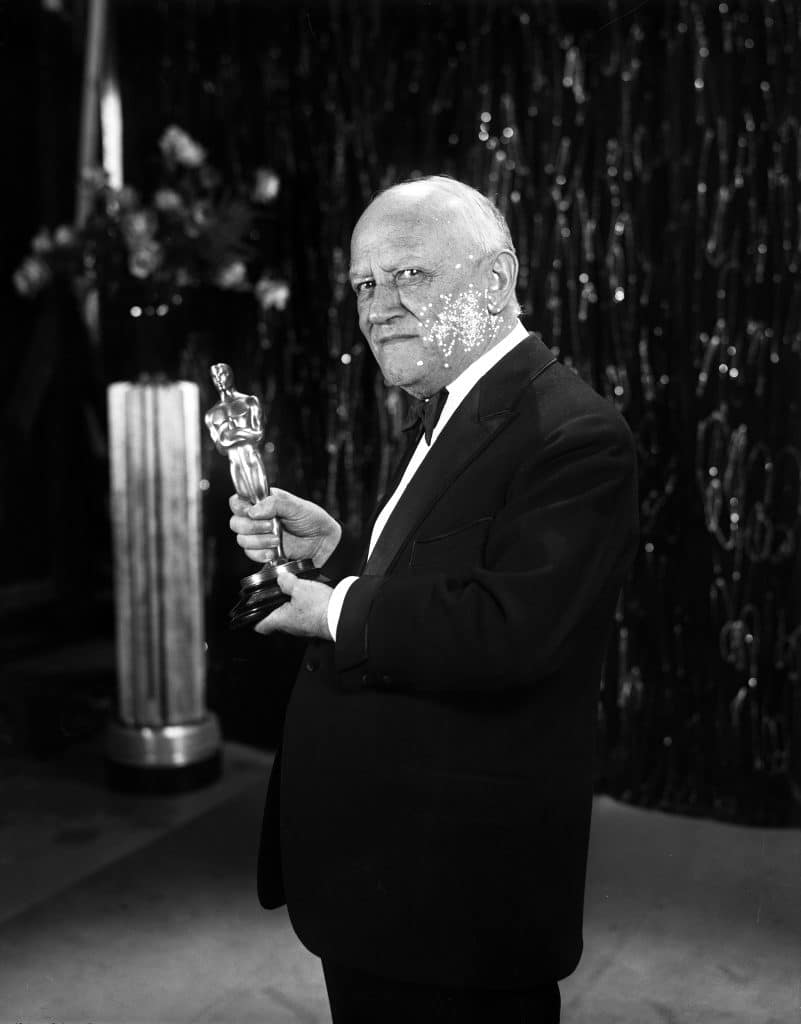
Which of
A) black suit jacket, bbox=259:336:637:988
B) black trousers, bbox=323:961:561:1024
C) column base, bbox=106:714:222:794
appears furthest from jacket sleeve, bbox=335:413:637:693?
column base, bbox=106:714:222:794

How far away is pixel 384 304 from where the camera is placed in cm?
139

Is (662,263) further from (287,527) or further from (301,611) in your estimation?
(301,611)

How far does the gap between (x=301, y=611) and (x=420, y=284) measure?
42cm

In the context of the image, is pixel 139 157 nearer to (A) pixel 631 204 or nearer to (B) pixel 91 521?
(B) pixel 91 521

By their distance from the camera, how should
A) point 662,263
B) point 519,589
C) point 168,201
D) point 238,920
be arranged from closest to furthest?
point 519,589
point 238,920
point 662,263
point 168,201

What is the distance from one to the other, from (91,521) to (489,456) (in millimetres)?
3568

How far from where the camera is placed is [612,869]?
10.4 ft

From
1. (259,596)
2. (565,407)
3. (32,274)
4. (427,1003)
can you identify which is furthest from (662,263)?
(427,1003)

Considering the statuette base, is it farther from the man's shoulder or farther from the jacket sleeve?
the man's shoulder

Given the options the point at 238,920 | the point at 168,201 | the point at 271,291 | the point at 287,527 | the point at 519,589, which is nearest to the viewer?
the point at 519,589

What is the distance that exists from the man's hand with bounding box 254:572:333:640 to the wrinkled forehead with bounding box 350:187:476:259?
0.42 metres

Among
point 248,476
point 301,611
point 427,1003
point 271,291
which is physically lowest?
point 427,1003

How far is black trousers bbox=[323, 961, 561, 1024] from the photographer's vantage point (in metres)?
1.44

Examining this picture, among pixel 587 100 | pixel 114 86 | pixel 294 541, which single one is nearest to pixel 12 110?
pixel 114 86
